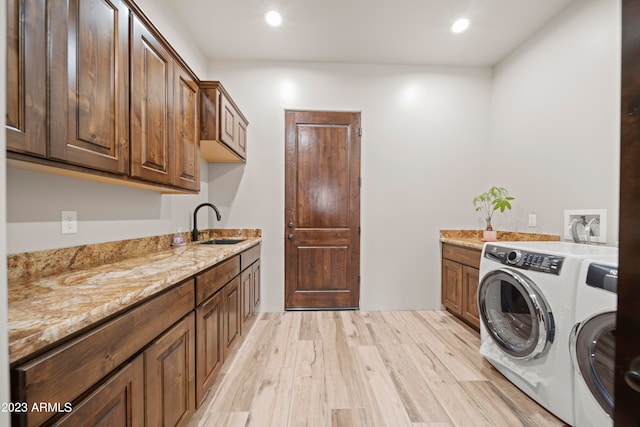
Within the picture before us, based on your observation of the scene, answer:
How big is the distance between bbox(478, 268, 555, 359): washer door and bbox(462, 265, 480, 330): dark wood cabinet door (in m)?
0.53

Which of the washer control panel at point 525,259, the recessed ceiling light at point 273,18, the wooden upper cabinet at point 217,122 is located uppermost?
the recessed ceiling light at point 273,18

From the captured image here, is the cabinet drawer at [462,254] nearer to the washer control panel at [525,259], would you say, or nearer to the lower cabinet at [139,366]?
the washer control panel at [525,259]

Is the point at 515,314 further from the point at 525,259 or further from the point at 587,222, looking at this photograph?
the point at 587,222

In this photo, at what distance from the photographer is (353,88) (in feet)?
9.89

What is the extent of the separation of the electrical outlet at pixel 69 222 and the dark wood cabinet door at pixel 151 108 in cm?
37

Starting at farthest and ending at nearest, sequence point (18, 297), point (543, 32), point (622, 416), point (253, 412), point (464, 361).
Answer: point (543, 32) → point (464, 361) → point (253, 412) → point (18, 297) → point (622, 416)

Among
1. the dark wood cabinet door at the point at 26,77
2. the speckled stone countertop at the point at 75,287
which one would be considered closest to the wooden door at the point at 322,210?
the speckled stone countertop at the point at 75,287

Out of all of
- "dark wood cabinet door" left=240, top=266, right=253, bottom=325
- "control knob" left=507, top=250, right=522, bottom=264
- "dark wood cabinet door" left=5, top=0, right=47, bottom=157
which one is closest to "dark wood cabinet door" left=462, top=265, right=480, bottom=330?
"control knob" left=507, top=250, right=522, bottom=264

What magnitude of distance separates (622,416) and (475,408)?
4.76ft

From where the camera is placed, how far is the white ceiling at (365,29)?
85.9 inches

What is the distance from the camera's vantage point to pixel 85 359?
698mm

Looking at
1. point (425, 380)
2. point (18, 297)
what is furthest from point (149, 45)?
point (425, 380)

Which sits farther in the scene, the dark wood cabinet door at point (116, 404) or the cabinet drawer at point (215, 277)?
the cabinet drawer at point (215, 277)

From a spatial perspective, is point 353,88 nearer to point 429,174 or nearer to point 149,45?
point 429,174
